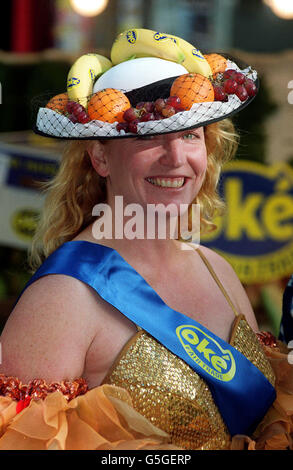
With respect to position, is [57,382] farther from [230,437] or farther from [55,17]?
[55,17]

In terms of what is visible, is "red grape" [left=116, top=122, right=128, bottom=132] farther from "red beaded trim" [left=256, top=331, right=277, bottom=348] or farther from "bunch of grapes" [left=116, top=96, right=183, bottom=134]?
"red beaded trim" [left=256, top=331, right=277, bottom=348]

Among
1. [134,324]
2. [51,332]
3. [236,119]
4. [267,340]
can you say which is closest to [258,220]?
[236,119]

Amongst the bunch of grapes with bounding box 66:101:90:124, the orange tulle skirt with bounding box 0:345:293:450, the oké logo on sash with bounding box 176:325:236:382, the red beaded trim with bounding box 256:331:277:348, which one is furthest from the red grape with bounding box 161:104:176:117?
the red beaded trim with bounding box 256:331:277:348

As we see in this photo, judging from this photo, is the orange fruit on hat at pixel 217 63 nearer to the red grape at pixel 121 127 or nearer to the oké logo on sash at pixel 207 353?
the red grape at pixel 121 127

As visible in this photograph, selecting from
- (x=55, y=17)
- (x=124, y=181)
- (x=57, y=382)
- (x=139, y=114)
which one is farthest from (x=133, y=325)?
(x=55, y=17)

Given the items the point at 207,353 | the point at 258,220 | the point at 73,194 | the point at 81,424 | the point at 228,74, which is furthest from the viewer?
the point at 258,220

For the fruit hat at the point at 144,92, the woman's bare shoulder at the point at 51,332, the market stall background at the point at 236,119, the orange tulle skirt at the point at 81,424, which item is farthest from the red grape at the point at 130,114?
the market stall background at the point at 236,119

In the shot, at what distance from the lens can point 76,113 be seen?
1.76m

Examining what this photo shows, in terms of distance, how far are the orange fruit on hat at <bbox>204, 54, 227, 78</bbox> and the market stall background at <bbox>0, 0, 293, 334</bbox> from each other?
7.74 ft

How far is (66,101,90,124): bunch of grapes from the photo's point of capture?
5.75ft

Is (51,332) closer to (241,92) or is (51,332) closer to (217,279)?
(217,279)

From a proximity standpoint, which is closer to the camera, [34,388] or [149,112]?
[34,388]

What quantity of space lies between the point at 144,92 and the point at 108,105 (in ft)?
0.38
